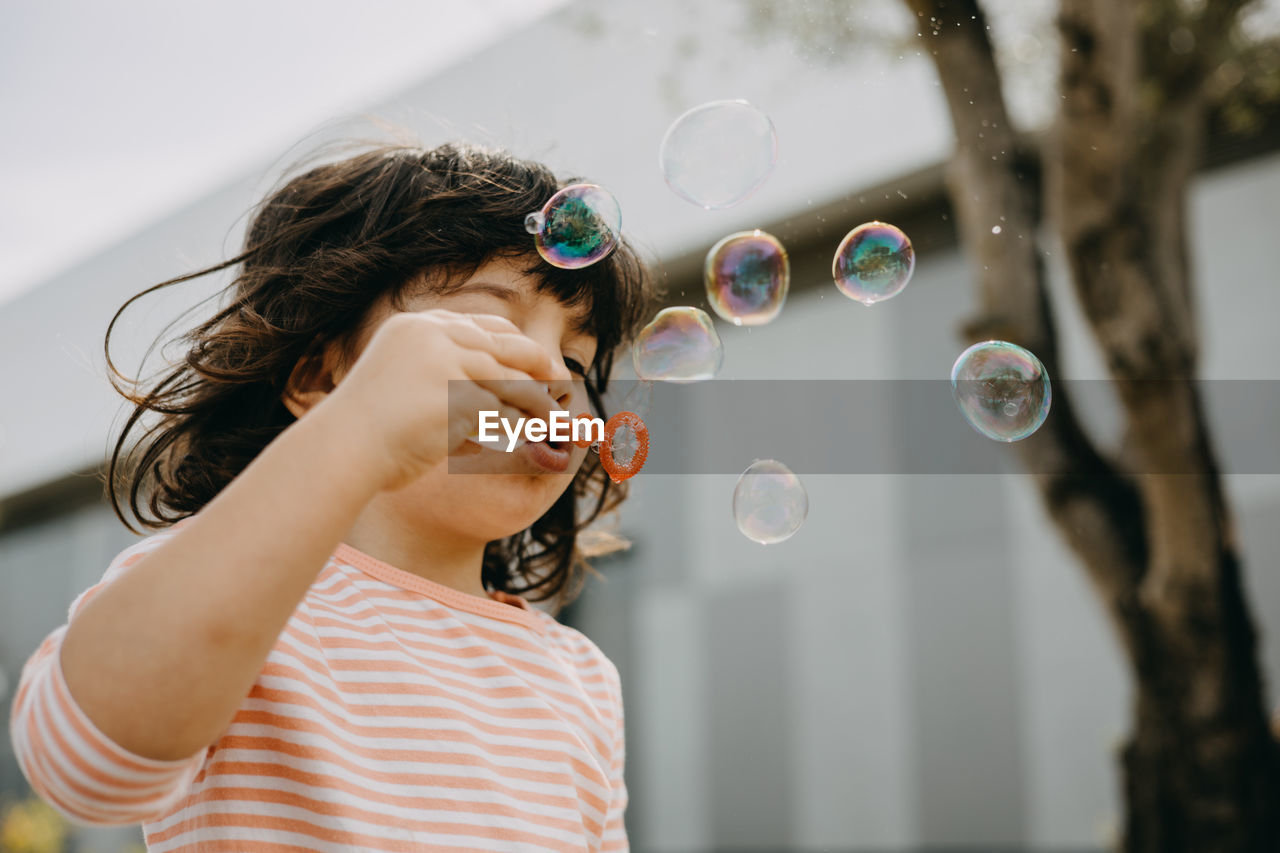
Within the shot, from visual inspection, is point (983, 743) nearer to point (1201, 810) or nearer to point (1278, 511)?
point (1278, 511)

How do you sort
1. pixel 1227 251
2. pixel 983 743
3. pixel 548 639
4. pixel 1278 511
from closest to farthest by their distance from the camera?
1. pixel 548 639
2. pixel 1278 511
3. pixel 1227 251
4. pixel 983 743

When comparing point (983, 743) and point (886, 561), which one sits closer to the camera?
point (983, 743)

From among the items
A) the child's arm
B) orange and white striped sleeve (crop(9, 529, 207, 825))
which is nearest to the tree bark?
the child's arm

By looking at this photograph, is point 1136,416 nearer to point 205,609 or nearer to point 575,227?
point 575,227

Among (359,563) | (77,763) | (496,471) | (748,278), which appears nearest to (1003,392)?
(748,278)

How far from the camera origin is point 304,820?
2.80 feet

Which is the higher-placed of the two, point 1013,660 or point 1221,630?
point 1221,630

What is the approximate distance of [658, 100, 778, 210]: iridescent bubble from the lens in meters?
1.42

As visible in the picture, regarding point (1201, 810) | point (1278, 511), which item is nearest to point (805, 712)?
point (1278, 511)

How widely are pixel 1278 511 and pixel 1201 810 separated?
1488 mm

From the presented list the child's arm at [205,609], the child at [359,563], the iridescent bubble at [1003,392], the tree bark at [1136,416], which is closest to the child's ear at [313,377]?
the child at [359,563]

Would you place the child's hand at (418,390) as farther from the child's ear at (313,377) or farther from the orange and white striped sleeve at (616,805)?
the orange and white striped sleeve at (616,805)

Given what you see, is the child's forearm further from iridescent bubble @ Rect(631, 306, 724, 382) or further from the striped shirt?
iridescent bubble @ Rect(631, 306, 724, 382)

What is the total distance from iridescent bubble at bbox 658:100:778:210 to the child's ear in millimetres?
536
